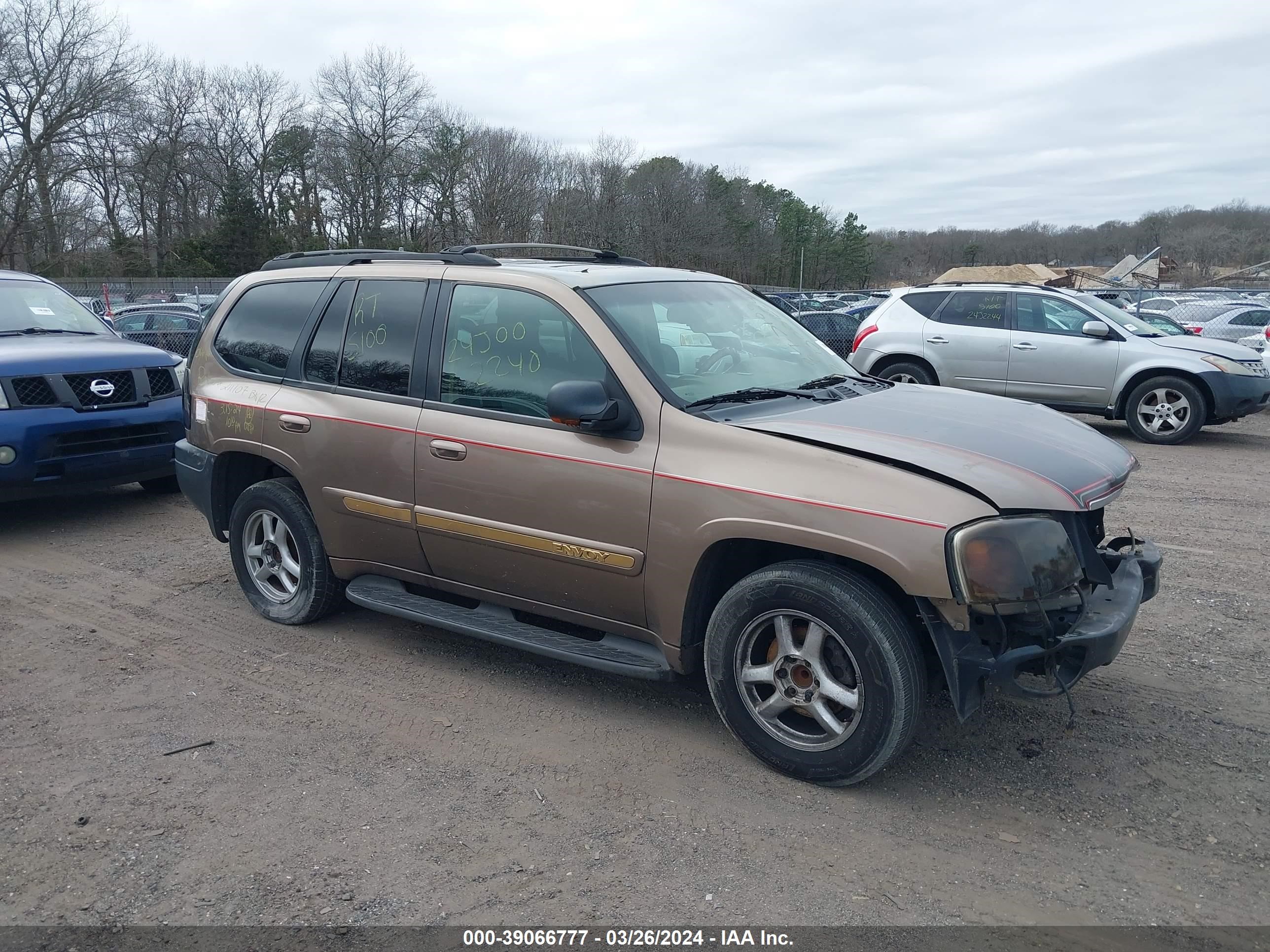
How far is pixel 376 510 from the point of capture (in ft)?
14.6

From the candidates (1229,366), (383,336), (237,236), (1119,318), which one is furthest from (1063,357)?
(237,236)

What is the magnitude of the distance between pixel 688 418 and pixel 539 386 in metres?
0.74

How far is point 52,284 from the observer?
8328 mm

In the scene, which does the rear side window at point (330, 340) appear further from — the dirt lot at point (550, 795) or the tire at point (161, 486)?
the tire at point (161, 486)

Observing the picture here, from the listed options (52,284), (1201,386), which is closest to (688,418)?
(52,284)

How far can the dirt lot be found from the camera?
9.29 ft

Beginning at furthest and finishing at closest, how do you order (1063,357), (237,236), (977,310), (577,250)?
(237,236) < (977,310) < (1063,357) < (577,250)

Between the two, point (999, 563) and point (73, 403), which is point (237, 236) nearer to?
point (73, 403)

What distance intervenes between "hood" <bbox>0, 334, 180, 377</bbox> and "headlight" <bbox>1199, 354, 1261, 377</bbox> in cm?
1046

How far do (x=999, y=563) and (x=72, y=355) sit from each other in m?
6.80

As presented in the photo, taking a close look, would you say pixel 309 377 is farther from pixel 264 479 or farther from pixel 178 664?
pixel 178 664

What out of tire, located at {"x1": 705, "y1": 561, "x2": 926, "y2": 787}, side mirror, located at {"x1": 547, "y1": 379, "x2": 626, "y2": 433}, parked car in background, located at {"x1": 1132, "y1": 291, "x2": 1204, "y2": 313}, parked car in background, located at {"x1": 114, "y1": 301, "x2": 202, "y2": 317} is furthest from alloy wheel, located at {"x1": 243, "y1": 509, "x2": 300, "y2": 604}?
parked car in background, located at {"x1": 1132, "y1": 291, "x2": 1204, "y2": 313}

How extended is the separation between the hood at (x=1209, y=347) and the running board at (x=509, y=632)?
9.29 m

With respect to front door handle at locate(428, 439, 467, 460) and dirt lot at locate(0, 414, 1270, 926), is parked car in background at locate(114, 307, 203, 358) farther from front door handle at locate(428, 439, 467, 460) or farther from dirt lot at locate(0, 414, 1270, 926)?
front door handle at locate(428, 439, 467, 460)
